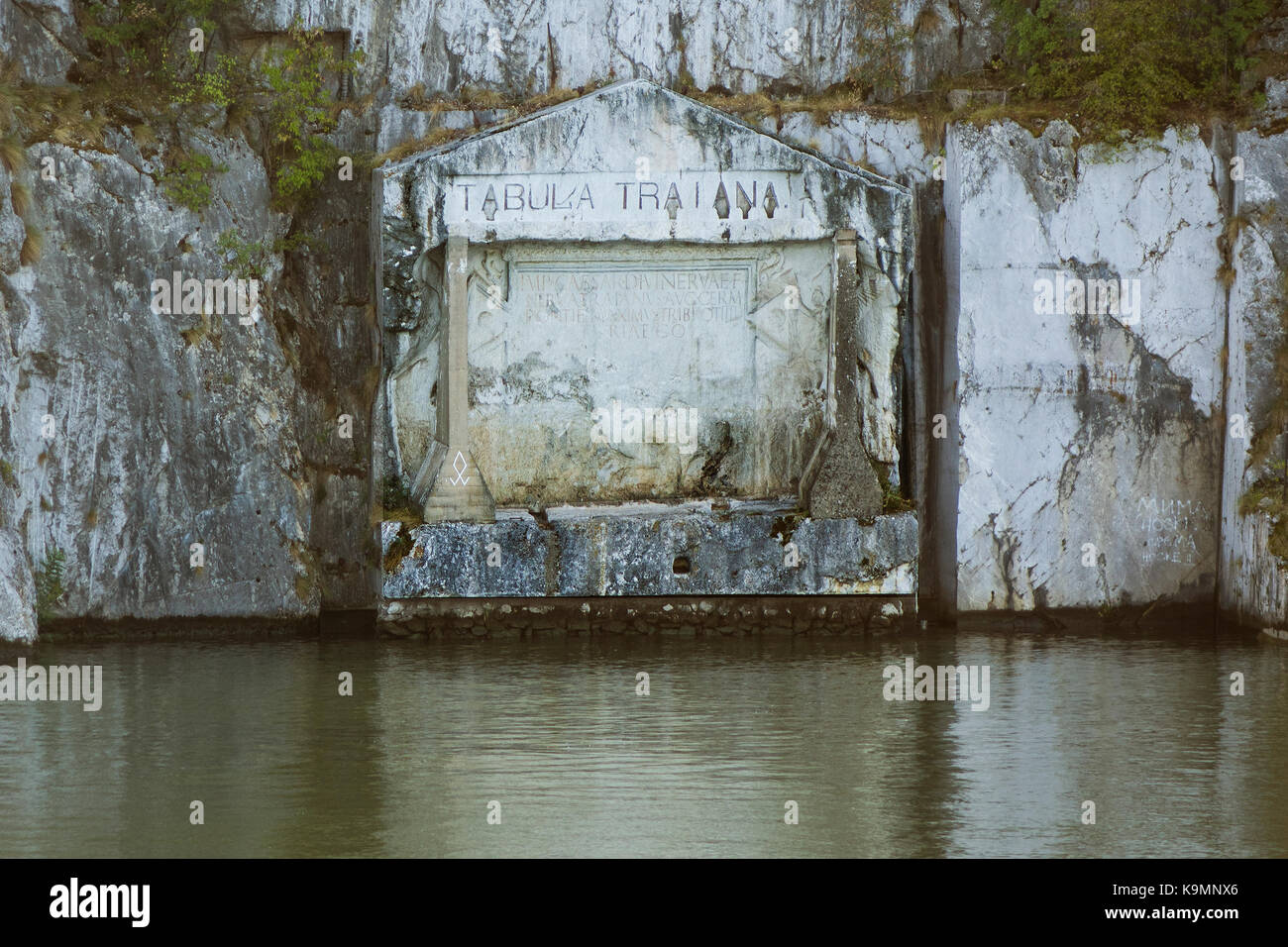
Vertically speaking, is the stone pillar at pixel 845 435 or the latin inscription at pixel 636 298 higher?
the latin inscription at pixel 636 298

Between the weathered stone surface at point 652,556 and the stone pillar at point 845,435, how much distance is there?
0.50ft

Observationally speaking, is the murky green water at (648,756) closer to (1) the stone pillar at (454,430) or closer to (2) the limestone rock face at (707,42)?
(1) the stone pillar at (454,430)

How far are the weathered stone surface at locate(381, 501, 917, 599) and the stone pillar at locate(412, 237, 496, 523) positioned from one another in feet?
0.61

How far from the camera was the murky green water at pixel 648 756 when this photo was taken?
25.7 feet

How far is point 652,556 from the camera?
14797mm

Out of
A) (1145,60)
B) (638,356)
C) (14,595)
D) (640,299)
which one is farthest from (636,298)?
(14,595)

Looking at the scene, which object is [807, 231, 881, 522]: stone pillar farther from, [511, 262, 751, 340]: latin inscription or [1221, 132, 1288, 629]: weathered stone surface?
[1221, 132, 1288, 629]: weathered stone surface

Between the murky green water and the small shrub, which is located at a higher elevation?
the small shrub

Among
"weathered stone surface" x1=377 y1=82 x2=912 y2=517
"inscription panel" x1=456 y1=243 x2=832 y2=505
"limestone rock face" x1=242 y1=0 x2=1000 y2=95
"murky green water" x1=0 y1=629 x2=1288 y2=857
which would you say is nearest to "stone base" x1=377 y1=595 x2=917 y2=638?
"weathered stone surface" x1=377 y1=82 x2=912 y2=517

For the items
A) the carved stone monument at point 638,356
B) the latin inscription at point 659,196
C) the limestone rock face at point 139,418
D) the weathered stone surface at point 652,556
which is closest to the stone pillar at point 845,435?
the carved stone monument at point 638,356

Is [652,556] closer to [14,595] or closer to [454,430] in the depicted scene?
[454,430]

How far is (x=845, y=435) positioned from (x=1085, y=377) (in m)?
2.32

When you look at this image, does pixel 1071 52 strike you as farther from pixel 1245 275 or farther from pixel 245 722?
pixel 245 722

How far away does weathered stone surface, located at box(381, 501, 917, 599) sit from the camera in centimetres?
1465
